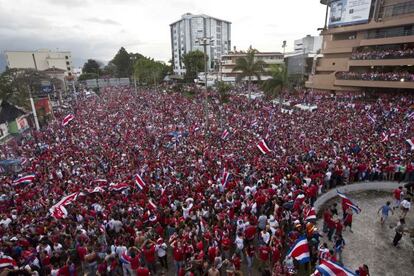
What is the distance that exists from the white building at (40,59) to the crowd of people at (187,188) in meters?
73.5

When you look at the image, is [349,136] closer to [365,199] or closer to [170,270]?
[365,199]

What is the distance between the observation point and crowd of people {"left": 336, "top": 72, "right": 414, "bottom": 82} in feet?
96.6

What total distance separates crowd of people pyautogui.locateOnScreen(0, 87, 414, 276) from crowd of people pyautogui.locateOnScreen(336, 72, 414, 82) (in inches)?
194

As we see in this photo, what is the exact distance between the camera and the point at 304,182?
12.3 metres

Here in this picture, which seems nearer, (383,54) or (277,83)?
(277,83)

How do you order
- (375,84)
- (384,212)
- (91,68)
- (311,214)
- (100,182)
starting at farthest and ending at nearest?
(91,68) < (375,84) < (100,182) < (384,212) < (311,214)

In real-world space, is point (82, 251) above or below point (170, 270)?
above

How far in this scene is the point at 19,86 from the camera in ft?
125

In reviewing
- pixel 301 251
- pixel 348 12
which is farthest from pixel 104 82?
pixel 301 251

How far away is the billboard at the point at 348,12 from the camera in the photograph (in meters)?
34.3

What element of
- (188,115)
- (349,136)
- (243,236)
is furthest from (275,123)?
(243,236)

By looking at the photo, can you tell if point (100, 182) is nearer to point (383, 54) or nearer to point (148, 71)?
point (383, 54)

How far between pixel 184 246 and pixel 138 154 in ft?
36.6

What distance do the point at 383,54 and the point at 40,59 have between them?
93216 mm
